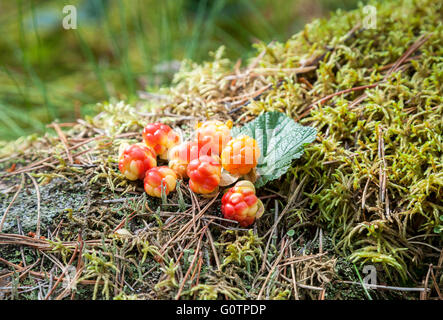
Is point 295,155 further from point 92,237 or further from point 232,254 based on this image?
point 92,237

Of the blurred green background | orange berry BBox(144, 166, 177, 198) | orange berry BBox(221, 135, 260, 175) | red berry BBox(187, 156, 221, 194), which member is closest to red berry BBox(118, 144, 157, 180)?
orange berry BBox(144, 166, 177, 198)

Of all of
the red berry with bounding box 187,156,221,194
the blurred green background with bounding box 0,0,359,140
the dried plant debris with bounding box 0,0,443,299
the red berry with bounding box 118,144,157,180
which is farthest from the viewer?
the blurred green background with bounding box 0,0,359,140

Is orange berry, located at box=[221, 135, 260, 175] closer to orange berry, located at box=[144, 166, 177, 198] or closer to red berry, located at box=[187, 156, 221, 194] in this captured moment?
red berry, located at box=[187, 156, 221, 194]

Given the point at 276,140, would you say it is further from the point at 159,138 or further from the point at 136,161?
the point at 136,161

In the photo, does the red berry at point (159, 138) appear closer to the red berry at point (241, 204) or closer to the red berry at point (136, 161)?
the red berry at point (136, 161)

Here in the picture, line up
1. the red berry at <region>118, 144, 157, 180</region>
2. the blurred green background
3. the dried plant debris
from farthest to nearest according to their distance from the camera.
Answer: the blurred green background → the red berry at <region>118, 144, 157, 180</region> → the dried plant debris

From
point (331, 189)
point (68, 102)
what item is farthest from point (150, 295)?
point (68, 102)
